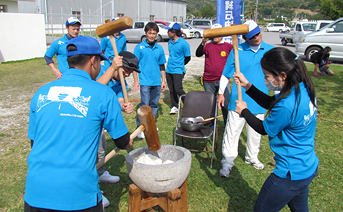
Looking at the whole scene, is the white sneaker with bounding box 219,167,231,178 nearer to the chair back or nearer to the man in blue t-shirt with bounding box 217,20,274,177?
the man in blue t-shirt with bounding box 217,20,274,177

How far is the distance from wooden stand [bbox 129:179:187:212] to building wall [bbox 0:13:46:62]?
12.3 m

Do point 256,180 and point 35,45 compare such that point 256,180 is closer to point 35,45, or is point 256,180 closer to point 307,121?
point 307,121

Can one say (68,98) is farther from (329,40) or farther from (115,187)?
(329,40)

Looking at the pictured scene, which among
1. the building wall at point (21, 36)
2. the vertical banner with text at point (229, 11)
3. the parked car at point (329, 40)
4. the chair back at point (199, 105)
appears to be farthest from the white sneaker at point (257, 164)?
the building wall at point (21, 36)

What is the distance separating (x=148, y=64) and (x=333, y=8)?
28.3m

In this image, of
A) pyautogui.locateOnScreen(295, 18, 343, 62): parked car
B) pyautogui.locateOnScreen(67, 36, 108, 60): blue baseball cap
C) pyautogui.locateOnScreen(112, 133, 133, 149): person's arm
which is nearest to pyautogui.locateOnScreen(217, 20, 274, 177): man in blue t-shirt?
pyautogui.locateOnScreen(112, 133, 133, 149): person's arm

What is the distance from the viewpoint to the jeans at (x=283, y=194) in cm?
210

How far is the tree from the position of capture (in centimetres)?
2636

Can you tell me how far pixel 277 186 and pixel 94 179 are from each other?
52.8 inches

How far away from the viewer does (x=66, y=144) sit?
66.6 inches

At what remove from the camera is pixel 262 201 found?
2191 mm

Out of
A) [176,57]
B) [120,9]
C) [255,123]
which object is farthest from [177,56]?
[120,9]

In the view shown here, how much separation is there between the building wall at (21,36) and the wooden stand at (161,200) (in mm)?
12302

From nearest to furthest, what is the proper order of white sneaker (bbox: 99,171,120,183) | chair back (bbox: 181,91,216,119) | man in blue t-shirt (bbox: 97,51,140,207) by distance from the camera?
man in blue t-shirt (bbox: 97,51,140,207)
white sneaker (bbox: 99,171,120,183)
chair back (bbox: 181,91,216,119)
